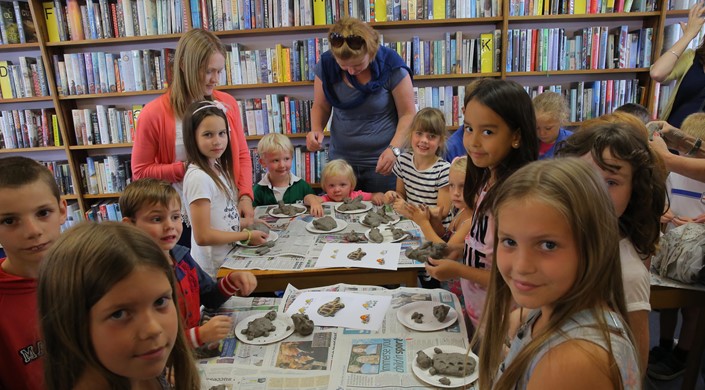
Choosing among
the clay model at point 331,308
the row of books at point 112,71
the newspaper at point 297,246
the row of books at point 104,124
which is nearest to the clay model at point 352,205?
the newspaper at point 297,246

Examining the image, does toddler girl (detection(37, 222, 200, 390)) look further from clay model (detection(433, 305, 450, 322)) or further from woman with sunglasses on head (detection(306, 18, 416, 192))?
woman with sunglasses on head (detection(306, 18, 416, 192))

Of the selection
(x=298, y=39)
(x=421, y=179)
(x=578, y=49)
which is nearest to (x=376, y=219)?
(x=421, y=179)

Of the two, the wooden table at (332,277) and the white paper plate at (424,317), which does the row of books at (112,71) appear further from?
the white paper plate at (424,317)

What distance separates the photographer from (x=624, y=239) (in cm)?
121

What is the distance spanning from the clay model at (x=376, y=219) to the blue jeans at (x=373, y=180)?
536 mm

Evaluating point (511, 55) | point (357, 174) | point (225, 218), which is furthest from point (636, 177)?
point (511, 55)

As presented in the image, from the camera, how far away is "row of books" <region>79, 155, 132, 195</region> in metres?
3.97

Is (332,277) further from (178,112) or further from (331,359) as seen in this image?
(178,112)

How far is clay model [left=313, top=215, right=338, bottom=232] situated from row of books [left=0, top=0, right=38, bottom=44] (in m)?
3.08

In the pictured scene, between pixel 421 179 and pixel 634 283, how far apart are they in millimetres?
1474

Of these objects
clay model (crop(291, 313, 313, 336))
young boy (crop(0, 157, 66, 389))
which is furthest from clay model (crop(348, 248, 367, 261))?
young boy (crop(0, 157, 66, 389))

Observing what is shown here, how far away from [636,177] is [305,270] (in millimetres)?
1181

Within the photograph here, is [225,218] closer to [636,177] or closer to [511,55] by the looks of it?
[636,177]

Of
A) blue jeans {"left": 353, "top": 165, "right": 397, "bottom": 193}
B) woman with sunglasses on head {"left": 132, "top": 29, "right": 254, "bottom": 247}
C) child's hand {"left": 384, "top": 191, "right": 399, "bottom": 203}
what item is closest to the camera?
woman with sunglasses on head {"left": 132, "top": 29, "right": 254, "bottom": 247}
